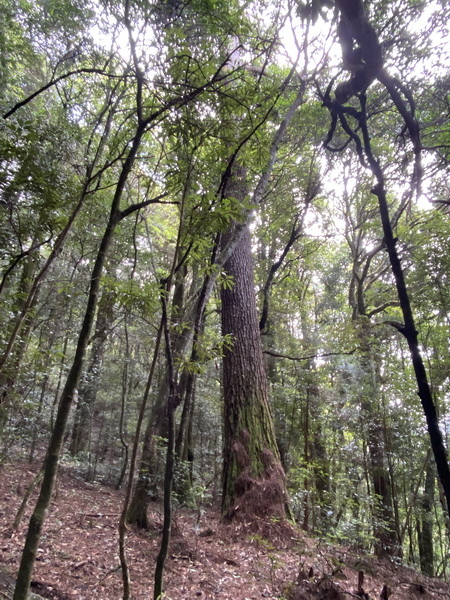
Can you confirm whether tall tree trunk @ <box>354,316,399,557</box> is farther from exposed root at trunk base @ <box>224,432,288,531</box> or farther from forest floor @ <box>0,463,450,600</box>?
exposed root at trunk base @ <box>224,432,288,531</box>

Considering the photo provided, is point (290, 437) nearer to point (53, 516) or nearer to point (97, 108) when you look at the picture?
point (53, 516)

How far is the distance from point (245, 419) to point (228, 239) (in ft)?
8.41

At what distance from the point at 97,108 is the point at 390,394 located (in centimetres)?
838

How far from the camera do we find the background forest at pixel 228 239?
2055mm

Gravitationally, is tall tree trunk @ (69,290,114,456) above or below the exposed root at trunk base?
above

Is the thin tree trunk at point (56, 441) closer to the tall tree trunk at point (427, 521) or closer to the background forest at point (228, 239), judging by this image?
the background forest at point (228, 239)

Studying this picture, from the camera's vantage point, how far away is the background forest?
6.74 ft

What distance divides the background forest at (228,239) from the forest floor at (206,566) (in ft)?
1.23

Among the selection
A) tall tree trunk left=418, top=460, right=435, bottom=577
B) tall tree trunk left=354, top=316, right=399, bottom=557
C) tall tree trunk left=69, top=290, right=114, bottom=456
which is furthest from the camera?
tall tree trunk left=69, top=290, right=114, bottom=456

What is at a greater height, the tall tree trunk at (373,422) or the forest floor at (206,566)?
the tall tree trunk at (373,422)

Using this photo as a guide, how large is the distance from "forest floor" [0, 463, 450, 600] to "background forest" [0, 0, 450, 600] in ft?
1.23

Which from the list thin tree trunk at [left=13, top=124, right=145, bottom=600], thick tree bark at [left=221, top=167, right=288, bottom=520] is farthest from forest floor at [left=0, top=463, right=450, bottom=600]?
thin tree trunk at [left=13, top=124, right=145, bottom=600]

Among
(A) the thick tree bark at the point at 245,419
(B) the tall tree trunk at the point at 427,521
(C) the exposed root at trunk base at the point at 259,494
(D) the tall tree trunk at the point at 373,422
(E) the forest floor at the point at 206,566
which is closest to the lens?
(E) the forest floor at the point at 206,566

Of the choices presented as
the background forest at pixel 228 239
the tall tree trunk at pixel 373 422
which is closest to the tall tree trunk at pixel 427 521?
the background forest at pixel 228 239
